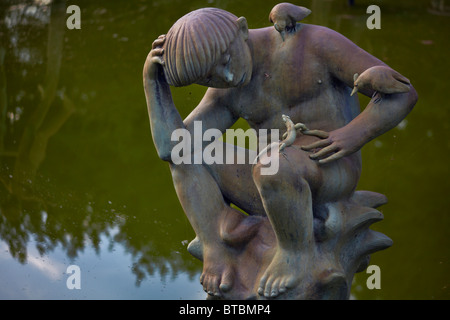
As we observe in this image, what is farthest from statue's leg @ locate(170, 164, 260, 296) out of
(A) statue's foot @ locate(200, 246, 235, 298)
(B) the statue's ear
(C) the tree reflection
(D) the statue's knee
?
(C) the tree reflection

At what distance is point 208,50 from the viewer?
2537 mm

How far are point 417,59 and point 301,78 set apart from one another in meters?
2.71

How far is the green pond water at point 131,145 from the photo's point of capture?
354 centimetres

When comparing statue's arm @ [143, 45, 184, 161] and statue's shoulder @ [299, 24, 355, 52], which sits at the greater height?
statue's shoulder @ [299, 24, 355, 52]

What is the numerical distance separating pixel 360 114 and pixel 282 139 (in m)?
0.26

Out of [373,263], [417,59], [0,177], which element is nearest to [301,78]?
[373,263]

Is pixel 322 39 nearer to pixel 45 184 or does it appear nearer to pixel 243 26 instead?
pixel 243 26

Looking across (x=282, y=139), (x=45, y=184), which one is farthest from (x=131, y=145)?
(x=282, y=139)

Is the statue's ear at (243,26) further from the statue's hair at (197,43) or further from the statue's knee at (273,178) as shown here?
the statue's knee at (273,178)

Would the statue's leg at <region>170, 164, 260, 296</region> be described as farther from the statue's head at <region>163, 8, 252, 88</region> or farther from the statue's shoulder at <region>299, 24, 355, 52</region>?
the statue's shoulder at <region>299, 24, 355, 52</region>

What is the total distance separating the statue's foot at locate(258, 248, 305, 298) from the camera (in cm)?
265

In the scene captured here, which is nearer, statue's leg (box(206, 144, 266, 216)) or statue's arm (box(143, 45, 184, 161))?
statue's arm (box(143, 45, 184, 161))

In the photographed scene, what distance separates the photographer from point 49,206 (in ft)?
12.8

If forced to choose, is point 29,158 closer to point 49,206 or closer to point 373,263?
point 49,206
